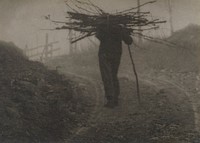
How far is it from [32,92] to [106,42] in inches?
45.6

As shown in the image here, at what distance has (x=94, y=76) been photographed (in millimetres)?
7348

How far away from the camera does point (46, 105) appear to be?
18.9 ft

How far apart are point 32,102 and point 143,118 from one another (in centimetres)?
136

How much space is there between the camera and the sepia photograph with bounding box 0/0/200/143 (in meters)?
5.42

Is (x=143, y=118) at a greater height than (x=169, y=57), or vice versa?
(x=169, y=57)

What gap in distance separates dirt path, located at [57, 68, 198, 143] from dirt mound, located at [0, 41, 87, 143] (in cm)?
25

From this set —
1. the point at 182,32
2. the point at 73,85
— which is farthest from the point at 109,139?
the point at 182,32

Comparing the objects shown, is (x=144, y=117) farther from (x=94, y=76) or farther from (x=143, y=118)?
(x=94, y=76)

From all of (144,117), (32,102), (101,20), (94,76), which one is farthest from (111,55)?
(32,102)

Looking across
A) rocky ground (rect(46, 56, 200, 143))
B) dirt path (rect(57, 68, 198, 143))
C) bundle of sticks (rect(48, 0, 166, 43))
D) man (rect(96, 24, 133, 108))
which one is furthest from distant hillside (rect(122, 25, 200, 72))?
bundle of sticks (rect(48, 0, 166, 43))

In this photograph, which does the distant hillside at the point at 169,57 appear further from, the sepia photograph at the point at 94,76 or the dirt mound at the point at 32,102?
the dirt mound at the point at 32,102

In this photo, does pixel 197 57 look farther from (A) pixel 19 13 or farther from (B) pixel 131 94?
(A) pixel 19 13

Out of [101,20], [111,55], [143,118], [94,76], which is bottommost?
[143,118]

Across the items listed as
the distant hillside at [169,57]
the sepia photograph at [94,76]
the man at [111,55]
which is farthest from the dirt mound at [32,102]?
the distant hillside at [169,57]
